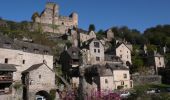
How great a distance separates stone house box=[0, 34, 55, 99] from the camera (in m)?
47.8

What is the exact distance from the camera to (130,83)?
6438 cm

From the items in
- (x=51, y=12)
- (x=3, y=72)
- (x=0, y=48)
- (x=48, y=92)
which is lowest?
(x=48, y=92)

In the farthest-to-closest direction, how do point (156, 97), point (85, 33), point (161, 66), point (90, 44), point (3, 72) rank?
point (85, 33)
point (161, 66)
point (90, 44)
point (3, 72)
point (156, 97)

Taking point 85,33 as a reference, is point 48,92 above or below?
below

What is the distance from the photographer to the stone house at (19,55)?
157 feet

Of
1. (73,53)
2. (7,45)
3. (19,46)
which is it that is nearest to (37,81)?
(19,46)

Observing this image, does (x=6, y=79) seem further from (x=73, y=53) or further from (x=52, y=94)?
(x=73, y=53)

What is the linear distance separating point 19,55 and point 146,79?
1365 inches

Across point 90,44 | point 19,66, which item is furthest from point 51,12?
point 19,66

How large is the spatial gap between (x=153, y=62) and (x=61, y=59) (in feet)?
101

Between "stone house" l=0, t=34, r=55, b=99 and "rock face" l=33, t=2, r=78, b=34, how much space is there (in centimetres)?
3532

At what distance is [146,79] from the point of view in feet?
222

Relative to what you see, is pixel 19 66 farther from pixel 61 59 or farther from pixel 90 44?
pixel 90 44

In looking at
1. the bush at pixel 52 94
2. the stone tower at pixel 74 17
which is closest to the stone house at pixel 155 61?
the stone tower at pixel 74 17
